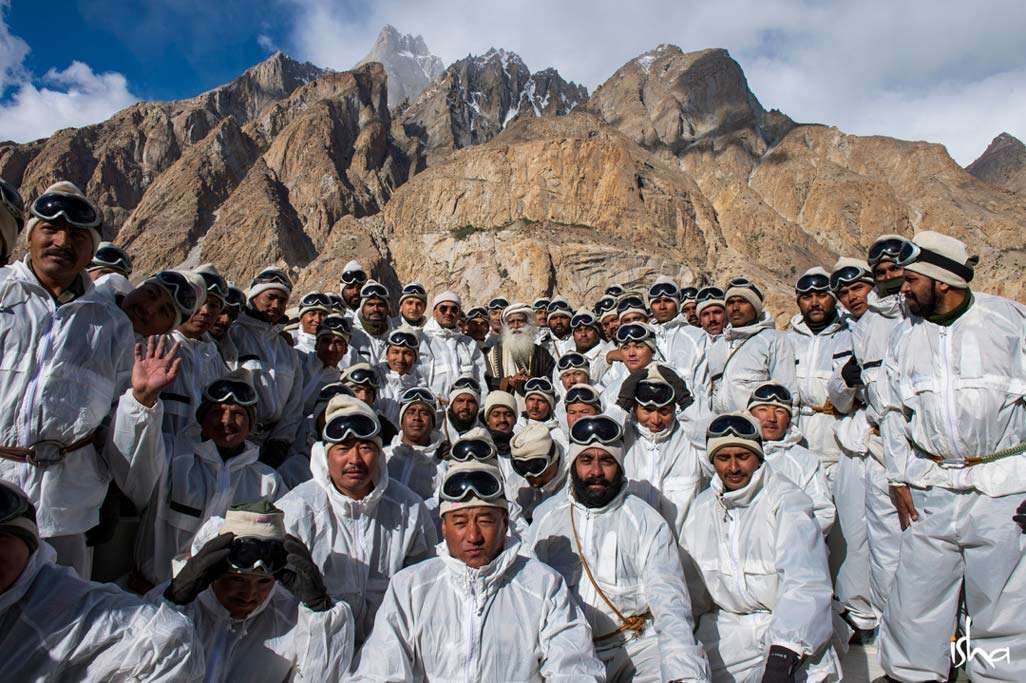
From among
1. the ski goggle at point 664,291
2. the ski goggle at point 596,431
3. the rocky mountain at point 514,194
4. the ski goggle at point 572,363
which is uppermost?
the rocky mountain at point 514,194

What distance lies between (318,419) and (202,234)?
56486mm

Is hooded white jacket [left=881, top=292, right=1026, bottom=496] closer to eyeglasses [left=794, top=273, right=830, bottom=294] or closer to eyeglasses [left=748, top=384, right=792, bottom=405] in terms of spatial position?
eyeglasses [left=748, top=384, right=792, bottom=405]

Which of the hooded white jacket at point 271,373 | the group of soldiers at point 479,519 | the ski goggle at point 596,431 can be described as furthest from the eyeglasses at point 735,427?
the hooded white jacket at point 271,373

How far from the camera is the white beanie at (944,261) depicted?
136 inches

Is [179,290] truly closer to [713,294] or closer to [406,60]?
[713,294]

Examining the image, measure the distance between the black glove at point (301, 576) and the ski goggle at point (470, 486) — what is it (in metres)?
0.72

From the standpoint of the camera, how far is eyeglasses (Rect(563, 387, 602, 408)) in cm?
543

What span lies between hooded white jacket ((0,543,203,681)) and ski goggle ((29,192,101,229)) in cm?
157

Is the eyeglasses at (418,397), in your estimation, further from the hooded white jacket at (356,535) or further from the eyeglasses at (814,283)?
the eyeglasses at (814,283)

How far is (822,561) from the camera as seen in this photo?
135 inches

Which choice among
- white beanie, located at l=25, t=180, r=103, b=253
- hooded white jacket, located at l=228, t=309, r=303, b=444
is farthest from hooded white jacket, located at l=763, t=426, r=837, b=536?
white beanie, located at l=25, t=180, r=103, b=253

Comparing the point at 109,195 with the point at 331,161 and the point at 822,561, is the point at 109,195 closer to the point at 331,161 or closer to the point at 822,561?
the point at 331,161

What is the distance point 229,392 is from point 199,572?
4.94 feet

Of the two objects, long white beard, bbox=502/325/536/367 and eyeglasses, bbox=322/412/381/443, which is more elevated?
long white beard, bbox=502/325/536/367
